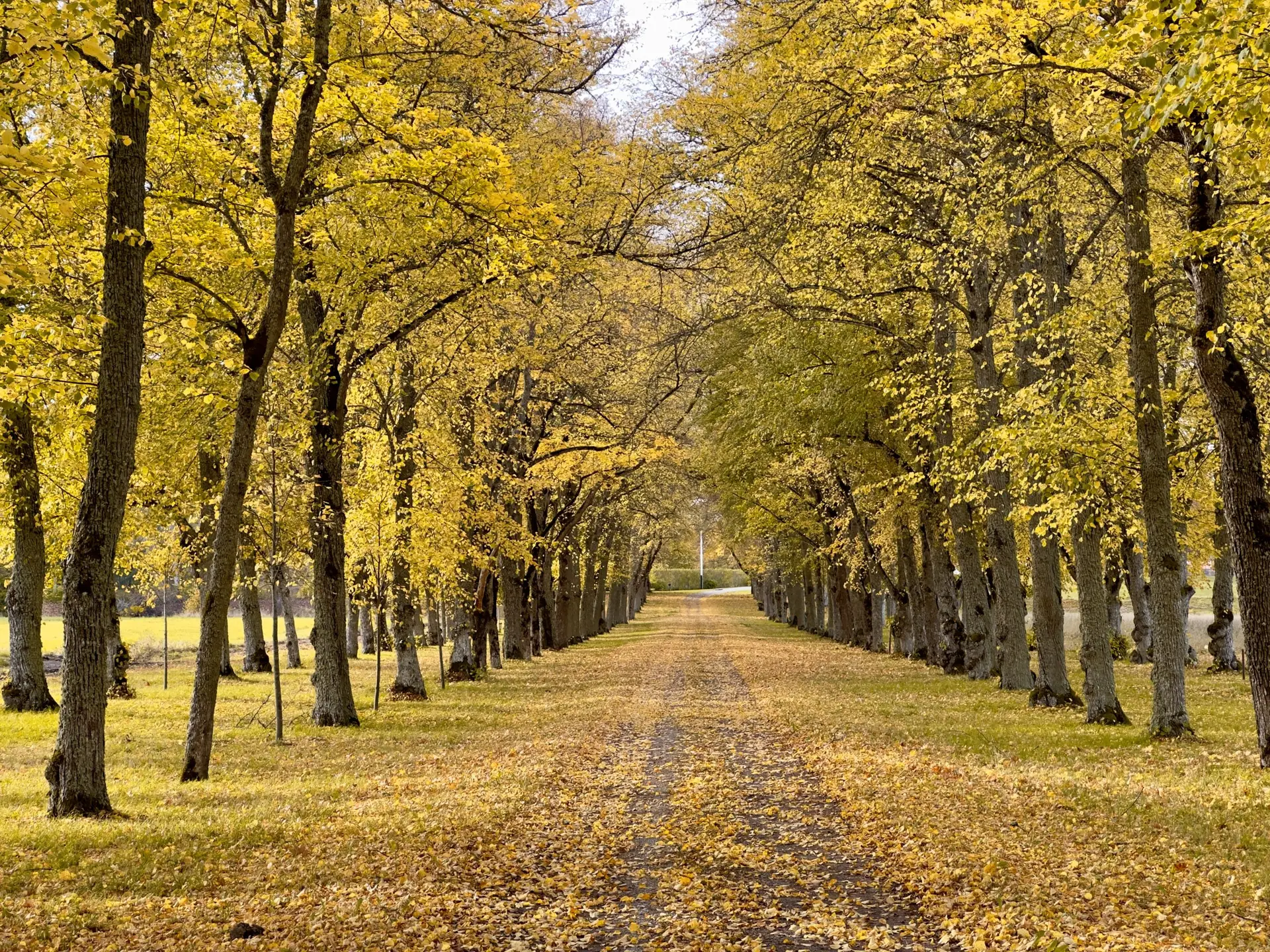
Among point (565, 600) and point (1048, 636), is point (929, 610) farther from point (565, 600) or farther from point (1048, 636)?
point (565, 600)

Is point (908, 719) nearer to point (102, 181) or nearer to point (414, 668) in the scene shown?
point (414, 668)

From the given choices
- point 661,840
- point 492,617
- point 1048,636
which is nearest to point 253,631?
point 492,617

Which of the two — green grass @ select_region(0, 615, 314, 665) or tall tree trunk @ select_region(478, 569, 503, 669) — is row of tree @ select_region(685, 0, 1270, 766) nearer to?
tall tree trunk @ select_region(478, 569, 503, 669)

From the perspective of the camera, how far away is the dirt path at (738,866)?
257 inches

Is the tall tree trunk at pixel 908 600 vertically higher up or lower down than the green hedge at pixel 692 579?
higher up

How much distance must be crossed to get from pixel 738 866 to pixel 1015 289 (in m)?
13.8

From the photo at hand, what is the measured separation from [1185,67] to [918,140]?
37.2 feet

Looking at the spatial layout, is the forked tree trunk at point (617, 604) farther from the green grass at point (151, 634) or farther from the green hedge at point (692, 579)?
the green hedge at point (692, 579)

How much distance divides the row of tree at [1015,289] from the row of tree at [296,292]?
Result: 8.76 ft

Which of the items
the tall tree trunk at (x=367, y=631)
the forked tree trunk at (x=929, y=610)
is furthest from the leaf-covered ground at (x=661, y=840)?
the tall tree trunk at (x=367, y=631)

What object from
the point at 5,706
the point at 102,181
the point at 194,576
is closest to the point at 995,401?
the point at 102,181

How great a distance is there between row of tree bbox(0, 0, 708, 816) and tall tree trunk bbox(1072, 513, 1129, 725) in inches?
291

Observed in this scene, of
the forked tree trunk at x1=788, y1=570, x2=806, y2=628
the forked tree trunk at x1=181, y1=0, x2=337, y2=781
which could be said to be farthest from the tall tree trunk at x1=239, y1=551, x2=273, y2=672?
the forked tree trunk at x1=788, y1=570, x2=806, y2=628

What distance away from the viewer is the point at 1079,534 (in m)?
17.0
